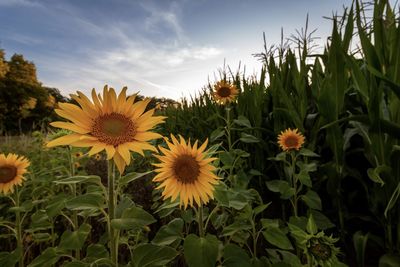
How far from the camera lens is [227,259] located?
1032 mm

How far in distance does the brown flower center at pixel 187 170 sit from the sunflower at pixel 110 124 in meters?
0.15

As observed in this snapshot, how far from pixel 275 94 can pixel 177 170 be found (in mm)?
1420

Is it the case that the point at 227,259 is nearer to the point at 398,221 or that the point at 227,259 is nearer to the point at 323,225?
the point at 323,225

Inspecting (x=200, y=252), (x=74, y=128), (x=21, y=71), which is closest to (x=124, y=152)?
(x=74, y=128)

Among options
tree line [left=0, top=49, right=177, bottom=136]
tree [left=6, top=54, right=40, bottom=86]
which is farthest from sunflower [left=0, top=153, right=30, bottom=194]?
tree [left=6, top=54, right=40, bottom=86]

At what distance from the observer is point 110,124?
2.85 feet

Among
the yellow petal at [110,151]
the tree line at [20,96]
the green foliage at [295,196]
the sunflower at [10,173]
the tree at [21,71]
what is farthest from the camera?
the tree at [21,71]

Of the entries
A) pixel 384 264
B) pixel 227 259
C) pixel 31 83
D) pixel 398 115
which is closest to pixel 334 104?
pixel 398 115

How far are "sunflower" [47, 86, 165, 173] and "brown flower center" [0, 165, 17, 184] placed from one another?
3.03 feet

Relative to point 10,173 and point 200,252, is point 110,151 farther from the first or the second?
point 10,173

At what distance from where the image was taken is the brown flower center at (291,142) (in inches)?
62.9

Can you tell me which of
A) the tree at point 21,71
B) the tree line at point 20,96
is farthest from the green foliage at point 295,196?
the tree at point 21,71

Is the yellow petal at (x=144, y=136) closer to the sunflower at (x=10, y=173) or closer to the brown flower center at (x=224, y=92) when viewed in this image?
the sunflower at (x=10, y=173)

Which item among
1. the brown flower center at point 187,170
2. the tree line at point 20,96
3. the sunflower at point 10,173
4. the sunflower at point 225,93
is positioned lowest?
the sunflower at point 10,173
